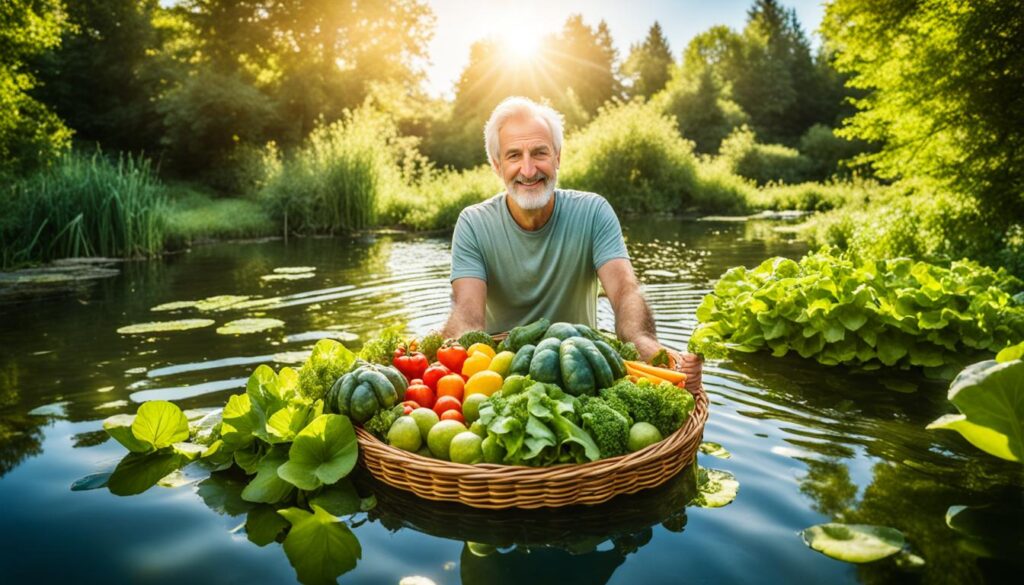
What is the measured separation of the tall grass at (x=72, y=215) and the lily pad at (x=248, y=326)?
502cm

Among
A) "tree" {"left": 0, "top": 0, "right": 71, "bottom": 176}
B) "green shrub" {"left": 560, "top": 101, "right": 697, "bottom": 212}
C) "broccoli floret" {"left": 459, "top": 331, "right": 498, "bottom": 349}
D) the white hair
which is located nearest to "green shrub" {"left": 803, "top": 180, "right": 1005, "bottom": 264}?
the white hair

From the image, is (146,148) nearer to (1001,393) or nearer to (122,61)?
(122,61)

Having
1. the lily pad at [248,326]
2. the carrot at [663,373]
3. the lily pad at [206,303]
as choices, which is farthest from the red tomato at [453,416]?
the lily pad at [206,303]

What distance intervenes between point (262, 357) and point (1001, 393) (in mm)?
4509

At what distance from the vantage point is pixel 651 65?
56.6 m

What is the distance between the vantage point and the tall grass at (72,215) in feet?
30.2

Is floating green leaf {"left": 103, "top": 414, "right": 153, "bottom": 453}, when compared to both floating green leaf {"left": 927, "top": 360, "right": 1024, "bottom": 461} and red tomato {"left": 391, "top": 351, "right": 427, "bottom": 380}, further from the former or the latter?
floating green leaf {"left": 927, "top": 360, "right": 1024, "bottom": 461}

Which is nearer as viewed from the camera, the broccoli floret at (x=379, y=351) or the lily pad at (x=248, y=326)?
the broccoli floret at (x=379, y=351)

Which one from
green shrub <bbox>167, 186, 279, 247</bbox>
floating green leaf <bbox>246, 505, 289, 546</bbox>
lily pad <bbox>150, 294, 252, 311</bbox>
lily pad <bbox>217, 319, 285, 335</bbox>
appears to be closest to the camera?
floating green leaf <bbox>246, 505, 289, 546</bbox>

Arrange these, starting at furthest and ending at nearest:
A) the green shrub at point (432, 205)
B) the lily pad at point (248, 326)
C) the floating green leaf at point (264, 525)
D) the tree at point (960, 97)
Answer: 1. the green shrub at point (432, 205)
2. the tree at point (960, 97)
3. the lily pad at point (248, 326)
4. the floating green leaf at point (264, 525)

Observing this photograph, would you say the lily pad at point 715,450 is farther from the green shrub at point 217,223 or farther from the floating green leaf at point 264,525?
the green shrub at point 217,223

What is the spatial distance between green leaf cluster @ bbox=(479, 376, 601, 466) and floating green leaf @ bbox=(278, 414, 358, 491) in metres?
0.52

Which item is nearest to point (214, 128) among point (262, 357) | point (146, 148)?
point (146, 148)

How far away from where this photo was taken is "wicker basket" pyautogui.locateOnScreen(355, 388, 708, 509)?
2088 millimetres
